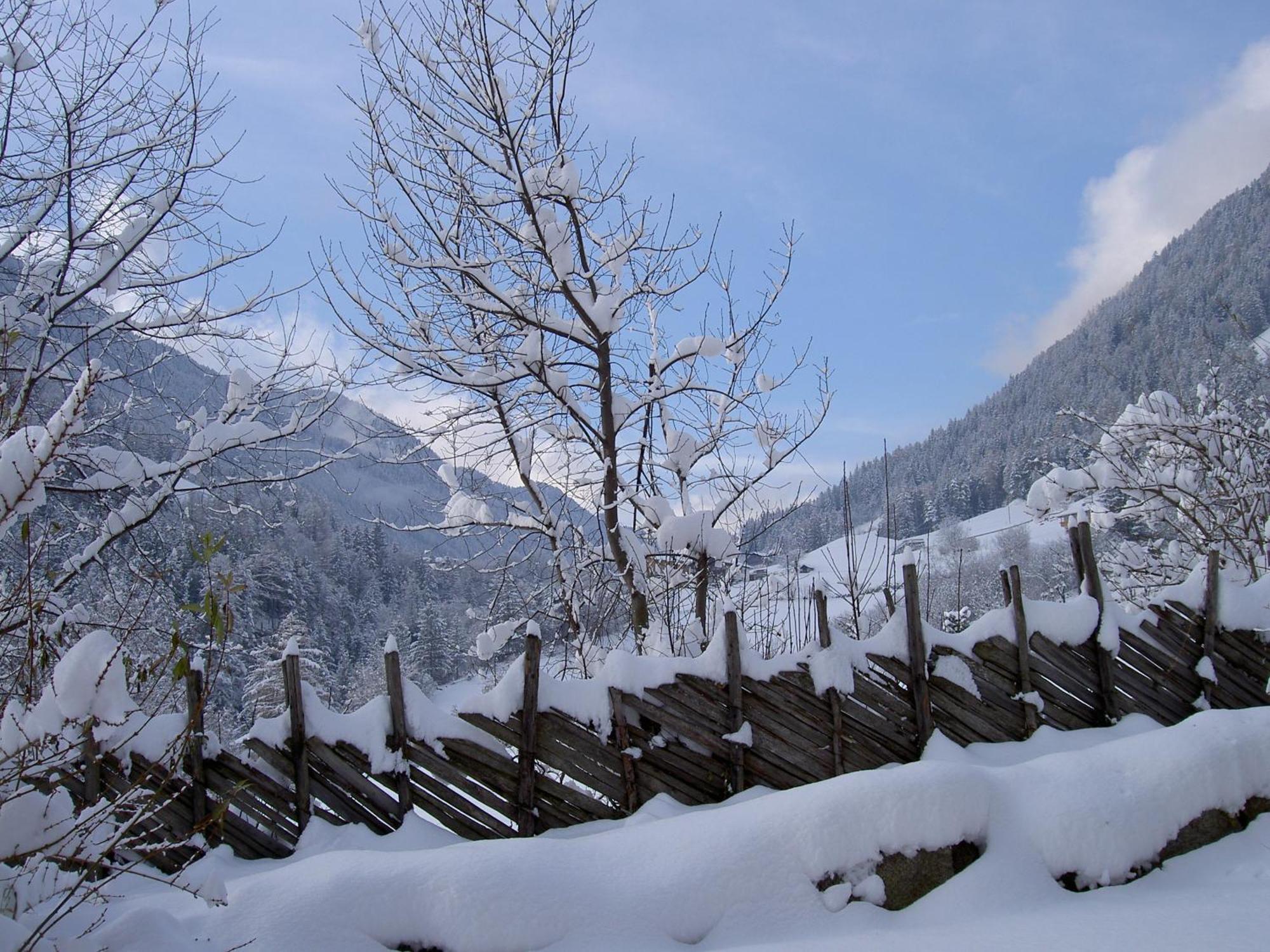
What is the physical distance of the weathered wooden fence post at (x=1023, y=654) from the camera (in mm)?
5723

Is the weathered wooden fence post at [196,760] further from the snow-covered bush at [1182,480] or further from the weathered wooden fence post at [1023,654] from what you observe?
the snow-covered bush at [1182,480]

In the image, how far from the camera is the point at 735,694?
4883mm

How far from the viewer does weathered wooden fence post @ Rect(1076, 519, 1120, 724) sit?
20.0 feet

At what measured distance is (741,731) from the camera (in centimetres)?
488

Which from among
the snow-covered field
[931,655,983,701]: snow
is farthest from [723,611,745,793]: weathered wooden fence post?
[931,655,983,701]: snow

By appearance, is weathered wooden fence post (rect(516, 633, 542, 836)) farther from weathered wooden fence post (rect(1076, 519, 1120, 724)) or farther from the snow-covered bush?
the snow-covered bush

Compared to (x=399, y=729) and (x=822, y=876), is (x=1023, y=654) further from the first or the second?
(x=399, y=729)

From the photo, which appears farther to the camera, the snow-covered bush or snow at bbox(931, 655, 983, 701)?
the snow-covered bush

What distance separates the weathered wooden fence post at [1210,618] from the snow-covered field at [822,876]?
300 cm

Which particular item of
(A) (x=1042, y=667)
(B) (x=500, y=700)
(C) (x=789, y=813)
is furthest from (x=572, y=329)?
(A) (x=1042, y=667)

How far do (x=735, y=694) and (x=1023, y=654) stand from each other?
2536 millimetres

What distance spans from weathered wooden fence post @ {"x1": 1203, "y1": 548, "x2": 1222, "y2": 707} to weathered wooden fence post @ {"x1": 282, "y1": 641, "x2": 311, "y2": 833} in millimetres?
7429

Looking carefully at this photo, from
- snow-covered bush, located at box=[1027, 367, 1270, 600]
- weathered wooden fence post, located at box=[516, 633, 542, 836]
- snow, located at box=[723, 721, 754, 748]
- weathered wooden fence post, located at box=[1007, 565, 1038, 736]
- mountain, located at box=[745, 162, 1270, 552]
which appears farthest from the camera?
mountain, located at box=[745, 162, 1270, 552]

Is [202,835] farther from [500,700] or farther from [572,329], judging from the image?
[572,329]
